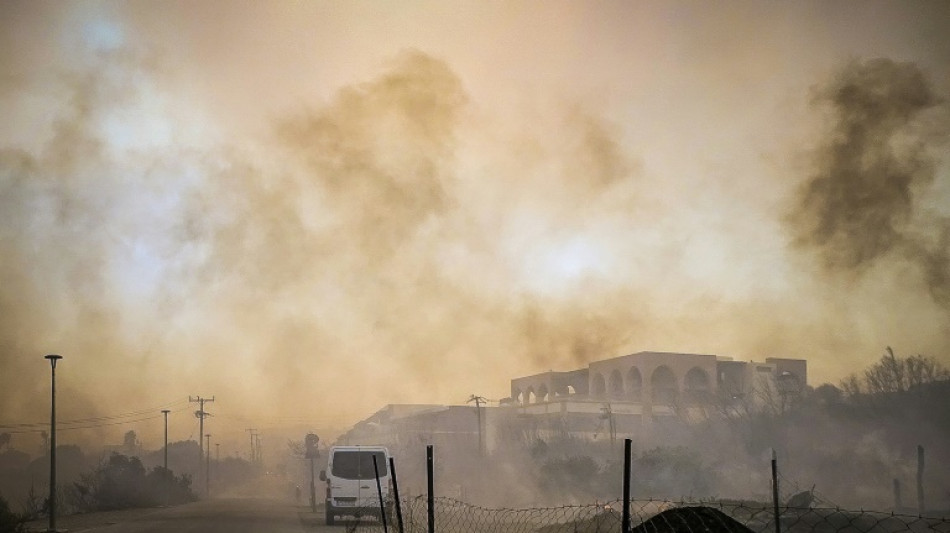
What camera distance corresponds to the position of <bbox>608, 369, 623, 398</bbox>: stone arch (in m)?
90.7

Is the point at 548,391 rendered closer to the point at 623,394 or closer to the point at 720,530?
the point at 623,394

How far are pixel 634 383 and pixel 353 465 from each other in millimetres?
58979

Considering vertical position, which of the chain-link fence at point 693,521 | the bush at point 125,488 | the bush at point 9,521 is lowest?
the bush at point 125,488

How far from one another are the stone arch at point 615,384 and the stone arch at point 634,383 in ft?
5.87

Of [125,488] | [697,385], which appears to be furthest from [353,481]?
[697,385]

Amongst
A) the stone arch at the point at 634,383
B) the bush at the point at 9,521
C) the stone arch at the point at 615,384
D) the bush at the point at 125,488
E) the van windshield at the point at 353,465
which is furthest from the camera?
the stone arch at the point at 615,384

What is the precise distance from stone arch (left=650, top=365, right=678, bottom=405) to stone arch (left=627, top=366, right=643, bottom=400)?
188 cm

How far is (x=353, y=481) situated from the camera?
3409cm

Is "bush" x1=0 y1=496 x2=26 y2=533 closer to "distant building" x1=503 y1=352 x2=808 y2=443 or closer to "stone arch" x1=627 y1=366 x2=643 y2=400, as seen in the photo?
"distant building" x1=503 y1=352 x2=808 y2=443

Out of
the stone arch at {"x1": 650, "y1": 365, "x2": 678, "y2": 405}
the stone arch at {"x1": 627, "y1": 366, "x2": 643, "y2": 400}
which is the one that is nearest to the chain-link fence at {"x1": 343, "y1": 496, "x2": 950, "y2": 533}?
the stone arch at {"x1": 650, "y1": 365, "x2": 678, "y2": 405}

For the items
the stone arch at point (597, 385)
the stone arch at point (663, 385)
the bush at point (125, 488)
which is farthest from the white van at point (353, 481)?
the stone arch at point (597, 385)

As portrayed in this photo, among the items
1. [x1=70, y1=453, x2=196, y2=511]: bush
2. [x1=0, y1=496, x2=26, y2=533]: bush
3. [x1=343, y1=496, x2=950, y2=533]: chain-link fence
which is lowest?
[x1=70, y1=453, x2=196, y2=511]: bush

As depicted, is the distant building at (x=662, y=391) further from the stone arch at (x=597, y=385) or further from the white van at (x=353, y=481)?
the white van at (x=353, y=481)

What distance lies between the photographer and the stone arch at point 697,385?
8438cm
